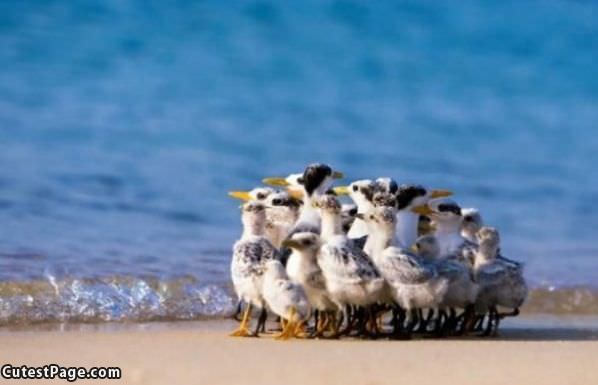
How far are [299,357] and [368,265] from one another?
3.18 ft

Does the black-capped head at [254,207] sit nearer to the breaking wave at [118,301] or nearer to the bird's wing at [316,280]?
the bird's wing at [316,280]

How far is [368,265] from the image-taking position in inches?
337

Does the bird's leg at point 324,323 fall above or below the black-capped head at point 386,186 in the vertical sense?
below

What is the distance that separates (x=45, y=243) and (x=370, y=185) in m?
3.13

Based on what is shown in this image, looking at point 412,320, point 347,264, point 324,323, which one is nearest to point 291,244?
point 347,264

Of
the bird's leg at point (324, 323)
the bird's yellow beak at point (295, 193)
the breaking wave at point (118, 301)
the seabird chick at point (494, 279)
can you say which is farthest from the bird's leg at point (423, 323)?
the breaking wave at point (118, 301)

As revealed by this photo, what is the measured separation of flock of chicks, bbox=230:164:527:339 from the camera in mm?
8570

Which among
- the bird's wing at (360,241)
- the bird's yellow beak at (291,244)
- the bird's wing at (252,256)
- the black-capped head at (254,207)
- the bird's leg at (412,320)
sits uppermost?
the black-capped head at (254,207)

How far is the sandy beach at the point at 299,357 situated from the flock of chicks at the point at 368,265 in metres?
0.22

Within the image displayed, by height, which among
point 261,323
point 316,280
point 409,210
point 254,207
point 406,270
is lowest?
point 261,323

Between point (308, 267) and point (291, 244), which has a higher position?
point (291, 244)

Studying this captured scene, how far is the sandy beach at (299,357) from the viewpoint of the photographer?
23.4 feet

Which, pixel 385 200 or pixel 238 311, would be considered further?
pixel 238 311

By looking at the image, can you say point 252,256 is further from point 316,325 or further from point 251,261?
point 316,325
